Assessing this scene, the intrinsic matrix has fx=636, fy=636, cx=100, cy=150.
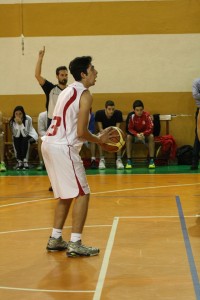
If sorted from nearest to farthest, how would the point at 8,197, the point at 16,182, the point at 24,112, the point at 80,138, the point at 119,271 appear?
the point at 119,271 < the point at 80,138 < the point at 8,197 < the point at 16,182 < the point at 24,112

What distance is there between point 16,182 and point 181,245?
5.98 meters

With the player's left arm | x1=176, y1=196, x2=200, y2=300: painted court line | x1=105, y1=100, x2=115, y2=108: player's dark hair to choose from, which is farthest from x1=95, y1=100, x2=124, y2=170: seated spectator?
the player's left arm

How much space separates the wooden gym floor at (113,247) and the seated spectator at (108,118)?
3180mm

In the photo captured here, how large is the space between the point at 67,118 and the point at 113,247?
4.31 feet

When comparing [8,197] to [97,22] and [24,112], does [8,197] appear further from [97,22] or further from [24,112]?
[97,22]

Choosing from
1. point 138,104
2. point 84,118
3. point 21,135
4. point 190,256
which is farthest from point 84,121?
point 21,135

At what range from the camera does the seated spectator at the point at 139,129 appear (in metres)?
13.4

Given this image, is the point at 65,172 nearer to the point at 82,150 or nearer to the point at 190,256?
the point at 190,256

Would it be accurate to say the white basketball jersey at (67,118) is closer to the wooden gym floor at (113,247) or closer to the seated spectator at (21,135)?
the wooden gym floor at (113,247)

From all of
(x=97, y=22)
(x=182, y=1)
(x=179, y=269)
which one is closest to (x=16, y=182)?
(x=97, y=22)

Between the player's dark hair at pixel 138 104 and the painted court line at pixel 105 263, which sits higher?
the player's dark hair at pixel 138 104

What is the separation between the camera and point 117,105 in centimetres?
1446

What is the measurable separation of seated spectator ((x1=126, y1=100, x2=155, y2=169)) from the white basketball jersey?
25.0 feet

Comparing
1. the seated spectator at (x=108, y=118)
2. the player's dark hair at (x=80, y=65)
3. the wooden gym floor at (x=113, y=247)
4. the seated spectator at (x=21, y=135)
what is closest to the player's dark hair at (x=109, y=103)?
the seated spectator at (x=108, y=118)
